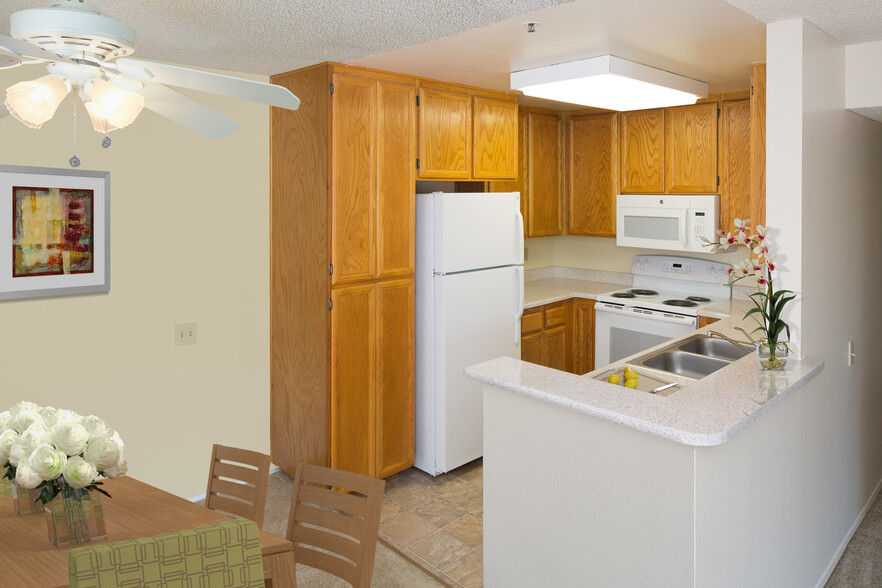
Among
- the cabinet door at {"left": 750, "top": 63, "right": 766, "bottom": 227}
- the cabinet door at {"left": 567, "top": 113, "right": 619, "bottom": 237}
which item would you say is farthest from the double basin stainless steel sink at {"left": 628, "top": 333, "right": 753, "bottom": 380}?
the cabinet door at {"left": 567, "top": 113, "right": 619, "bottom": 237}

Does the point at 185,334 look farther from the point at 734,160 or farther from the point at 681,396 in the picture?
the point at 734,160

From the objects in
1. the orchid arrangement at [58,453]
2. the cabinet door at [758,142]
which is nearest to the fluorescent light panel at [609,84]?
the cabinet door at [758,142]

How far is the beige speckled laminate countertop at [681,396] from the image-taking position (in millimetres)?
1919

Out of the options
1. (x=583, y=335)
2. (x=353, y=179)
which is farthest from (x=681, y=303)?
(x=353, y=179)

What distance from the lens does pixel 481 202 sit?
3.91 meters

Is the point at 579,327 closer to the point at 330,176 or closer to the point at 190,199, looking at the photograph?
the point at 330,176

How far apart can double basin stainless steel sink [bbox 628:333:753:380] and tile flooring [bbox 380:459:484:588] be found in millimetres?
1032

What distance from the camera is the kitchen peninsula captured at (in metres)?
1.98

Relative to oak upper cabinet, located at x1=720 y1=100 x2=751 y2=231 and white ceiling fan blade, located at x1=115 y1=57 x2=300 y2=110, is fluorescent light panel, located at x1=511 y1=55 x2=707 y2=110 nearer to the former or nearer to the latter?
oak upper cabinet, located at x1=720 y1=100 x2=751 y2=231

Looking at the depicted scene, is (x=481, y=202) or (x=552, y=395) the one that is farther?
(x=481, y=202)

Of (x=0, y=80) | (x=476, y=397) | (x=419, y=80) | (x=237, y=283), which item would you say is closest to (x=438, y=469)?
(x=476, y=397)

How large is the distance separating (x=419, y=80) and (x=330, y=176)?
0.79m

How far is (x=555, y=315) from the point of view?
4855 millimetres

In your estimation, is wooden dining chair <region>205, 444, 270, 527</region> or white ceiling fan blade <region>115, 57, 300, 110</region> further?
wooden dining chair <region>205, 444, 270, 527</region>
